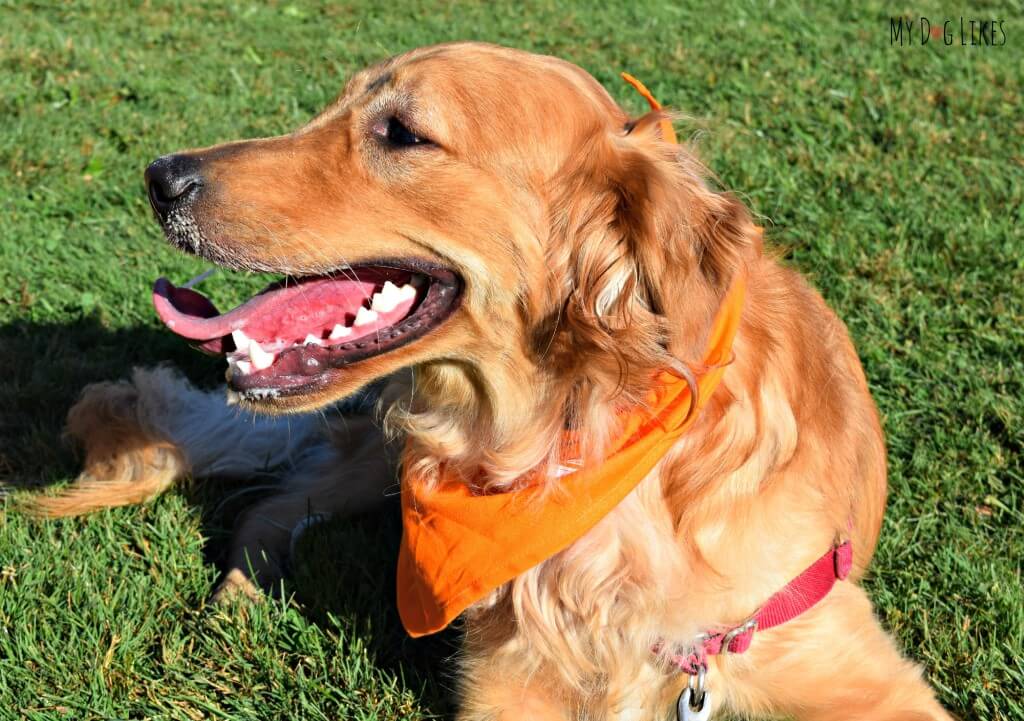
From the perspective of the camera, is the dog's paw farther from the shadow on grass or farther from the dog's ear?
the dog's ear

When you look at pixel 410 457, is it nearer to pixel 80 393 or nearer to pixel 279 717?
pixel 279 717

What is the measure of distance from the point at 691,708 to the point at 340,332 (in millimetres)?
1377

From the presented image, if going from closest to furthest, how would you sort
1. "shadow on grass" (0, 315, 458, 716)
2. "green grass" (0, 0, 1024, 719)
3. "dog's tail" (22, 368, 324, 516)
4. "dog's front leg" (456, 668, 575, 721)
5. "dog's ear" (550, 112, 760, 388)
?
"dog's ear" (550, 112, 760, 388)
"dog's front leg" (456, 668, 575, 721)
"green grass" (0, 0, 1024, 719)
"shadow on grass" (0, 315, 458, 716)
"dog's tail" (22, 368, 324, 516)

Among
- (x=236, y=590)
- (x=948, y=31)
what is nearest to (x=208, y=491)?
(x=236, y=590)

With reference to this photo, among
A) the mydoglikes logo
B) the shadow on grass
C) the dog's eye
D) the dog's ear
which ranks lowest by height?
the shadow on grass

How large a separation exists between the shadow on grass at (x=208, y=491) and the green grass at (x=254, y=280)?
0.5 inches

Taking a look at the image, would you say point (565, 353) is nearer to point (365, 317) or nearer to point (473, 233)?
point (473, 233)

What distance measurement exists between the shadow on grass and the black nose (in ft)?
4.47

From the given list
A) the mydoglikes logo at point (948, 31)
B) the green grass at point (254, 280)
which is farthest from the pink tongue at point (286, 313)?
the mydoglikes logo at point (948, 31)

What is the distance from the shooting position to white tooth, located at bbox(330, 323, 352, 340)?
2562 millimetres

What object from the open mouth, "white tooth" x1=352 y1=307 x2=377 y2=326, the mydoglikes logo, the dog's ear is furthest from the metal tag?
the mydoglikes logo

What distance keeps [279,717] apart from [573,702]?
2.80 ft

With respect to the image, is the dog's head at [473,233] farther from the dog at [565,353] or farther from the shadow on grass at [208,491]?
the shadow on grass at [208,491]

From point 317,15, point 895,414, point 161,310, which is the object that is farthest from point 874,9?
point 161,310
